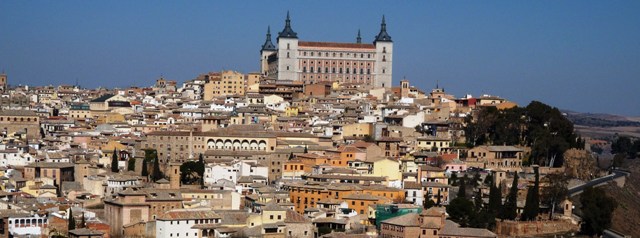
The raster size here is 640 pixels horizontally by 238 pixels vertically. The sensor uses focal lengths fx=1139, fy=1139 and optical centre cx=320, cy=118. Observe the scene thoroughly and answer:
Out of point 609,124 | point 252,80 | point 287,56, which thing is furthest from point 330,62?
point 609,124

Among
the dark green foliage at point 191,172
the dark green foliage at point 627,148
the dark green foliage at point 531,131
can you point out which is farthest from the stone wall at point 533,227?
the dark green foliage at point 627,148

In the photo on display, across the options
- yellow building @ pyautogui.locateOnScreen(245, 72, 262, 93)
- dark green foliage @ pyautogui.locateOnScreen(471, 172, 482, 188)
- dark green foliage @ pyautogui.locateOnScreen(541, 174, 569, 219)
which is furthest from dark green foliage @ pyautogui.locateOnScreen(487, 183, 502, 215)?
yellow building @ pyautogui.locateOnScreen(245, 72, 262, 93)

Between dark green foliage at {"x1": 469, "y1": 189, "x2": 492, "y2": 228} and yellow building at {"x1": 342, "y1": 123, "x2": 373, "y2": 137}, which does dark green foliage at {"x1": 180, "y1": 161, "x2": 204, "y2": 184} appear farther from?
yellow building at {"x1": 342, "y1": 123, "x2": 373, "y2": 137}

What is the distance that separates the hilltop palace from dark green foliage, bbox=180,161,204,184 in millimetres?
38614

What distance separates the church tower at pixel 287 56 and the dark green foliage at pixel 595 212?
44334 mm

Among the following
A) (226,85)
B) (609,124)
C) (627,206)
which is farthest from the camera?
(609,124)

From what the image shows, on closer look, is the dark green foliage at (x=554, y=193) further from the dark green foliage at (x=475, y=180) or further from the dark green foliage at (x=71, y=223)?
the dark green foliage at (x=71, y=223)

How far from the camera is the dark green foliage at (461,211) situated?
39.6m

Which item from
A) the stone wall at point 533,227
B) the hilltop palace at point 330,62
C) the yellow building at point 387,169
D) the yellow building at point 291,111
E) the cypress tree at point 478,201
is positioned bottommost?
the stone wall at point 533,227

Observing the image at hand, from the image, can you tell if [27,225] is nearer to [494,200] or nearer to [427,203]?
[427,203]

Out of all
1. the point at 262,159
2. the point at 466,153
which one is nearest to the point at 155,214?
the point at 262,159

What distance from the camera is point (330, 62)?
3371 inches

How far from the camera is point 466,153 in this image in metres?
51.5

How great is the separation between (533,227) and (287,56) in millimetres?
45609
